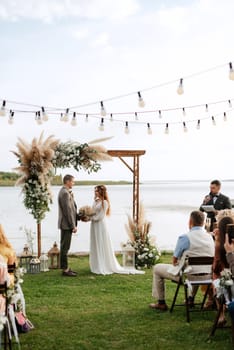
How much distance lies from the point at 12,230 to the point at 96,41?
12.0 m

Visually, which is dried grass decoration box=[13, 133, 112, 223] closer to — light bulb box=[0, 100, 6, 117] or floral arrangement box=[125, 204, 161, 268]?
light bulb box=[0, 100, 6, 117]

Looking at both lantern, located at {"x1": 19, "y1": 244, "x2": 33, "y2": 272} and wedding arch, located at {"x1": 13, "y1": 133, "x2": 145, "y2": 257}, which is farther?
wedding arch, located at {"x1": 13, "y1": 133, "x2": 145, "y2": 257}

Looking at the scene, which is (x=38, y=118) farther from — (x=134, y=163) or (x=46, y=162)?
(x=134, y=163)

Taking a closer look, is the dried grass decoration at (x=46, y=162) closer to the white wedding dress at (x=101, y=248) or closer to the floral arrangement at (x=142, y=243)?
the white wedding dress at (x=101, y=248)

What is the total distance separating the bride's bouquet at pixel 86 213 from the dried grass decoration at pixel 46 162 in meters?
0.76

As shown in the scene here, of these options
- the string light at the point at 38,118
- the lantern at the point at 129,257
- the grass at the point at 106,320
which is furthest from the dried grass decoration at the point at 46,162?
the grass at the point at 106,320

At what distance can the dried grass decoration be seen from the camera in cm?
1038

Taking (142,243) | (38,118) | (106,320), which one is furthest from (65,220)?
(106,320)

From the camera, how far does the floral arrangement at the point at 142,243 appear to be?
10.5 metres

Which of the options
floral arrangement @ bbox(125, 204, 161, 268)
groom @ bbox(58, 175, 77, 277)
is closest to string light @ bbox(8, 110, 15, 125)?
groom @ bbox(58, 175, 77, 277)

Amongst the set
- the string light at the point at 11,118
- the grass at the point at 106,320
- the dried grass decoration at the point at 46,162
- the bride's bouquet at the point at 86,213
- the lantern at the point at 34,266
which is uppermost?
the string light at the point at 11,118

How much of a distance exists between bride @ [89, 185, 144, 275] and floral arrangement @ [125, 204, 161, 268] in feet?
1.61

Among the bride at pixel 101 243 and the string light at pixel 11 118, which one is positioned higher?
the string light at pixel 11 118

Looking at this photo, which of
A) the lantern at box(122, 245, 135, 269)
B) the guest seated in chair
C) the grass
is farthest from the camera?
the lantern at box(122, 245, 135, 269)
